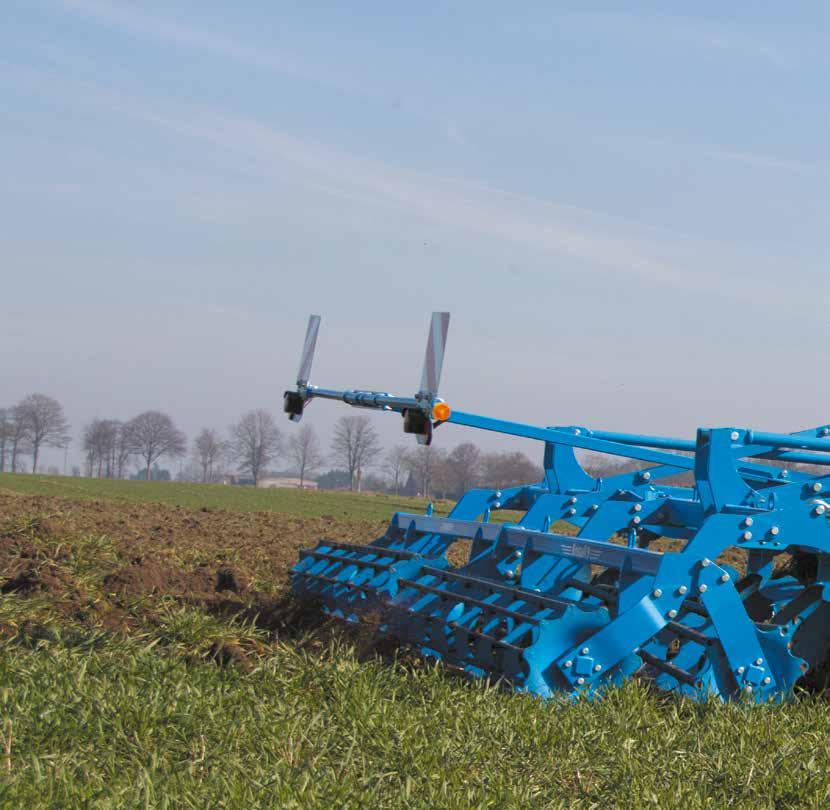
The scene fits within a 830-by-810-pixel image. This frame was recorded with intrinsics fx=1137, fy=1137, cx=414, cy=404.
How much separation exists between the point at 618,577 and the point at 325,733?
118 inches

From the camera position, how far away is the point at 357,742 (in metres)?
5.41

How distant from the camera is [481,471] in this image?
323 feet

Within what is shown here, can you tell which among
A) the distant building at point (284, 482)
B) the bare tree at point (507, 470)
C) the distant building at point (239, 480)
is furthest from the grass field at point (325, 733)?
the distant building at point (284, 482)

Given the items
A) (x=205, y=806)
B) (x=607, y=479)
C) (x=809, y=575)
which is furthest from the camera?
(x=607, y=479)

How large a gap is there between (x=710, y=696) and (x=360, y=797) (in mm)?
2928

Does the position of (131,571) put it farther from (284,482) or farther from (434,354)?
(284,482)

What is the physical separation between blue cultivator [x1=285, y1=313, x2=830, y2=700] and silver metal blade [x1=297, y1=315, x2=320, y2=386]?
21 mm

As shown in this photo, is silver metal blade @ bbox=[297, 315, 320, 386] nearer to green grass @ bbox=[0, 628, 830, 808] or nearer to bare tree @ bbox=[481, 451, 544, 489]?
green grass @ bbox=[0, 628, 830, 808]

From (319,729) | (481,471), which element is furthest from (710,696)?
(481,471)

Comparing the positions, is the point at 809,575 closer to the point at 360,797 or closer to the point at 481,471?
the point at 360,797

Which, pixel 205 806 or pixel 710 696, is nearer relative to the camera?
pixel 205 806

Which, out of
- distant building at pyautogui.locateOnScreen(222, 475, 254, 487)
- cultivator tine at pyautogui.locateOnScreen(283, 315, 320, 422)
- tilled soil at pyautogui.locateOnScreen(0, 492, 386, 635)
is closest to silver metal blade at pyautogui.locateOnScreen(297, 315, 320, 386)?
cultivator tine at pyautogui.locateOnScreen(283, 315, 320, 422)

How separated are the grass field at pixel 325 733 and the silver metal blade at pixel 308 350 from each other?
237 cm

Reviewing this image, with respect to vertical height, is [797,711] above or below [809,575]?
below
